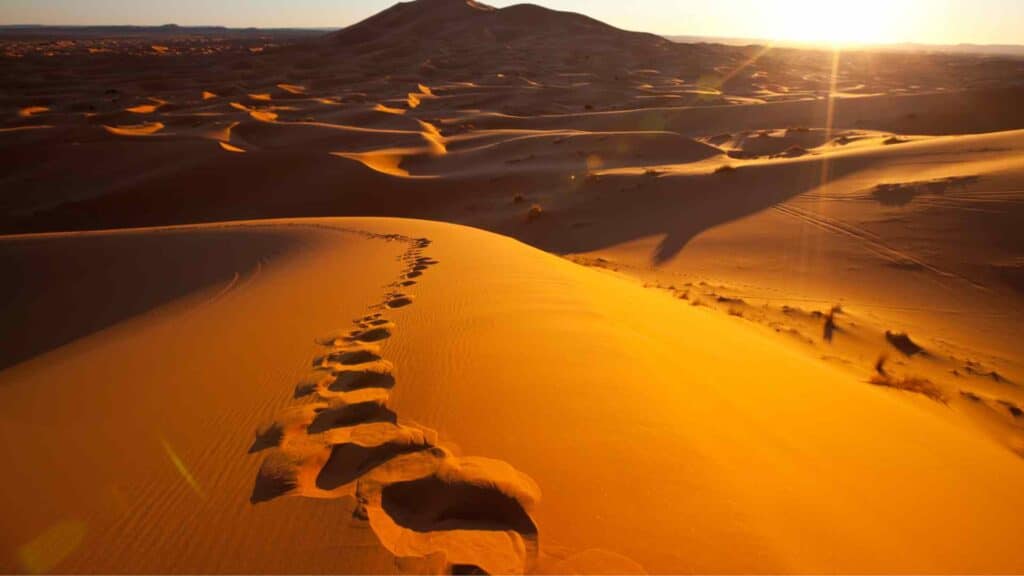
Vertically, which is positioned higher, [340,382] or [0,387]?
[340,382]

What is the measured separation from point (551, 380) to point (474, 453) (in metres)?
1.04

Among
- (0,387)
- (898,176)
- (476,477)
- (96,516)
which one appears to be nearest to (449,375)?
(476,477)

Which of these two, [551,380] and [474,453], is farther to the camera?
[551,380]

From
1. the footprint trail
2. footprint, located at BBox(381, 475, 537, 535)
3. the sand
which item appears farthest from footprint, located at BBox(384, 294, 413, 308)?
footprint, located at BBox(381, 475, 537, 535)

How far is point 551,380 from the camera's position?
143 inches

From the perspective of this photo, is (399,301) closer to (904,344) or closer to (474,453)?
(474,453)

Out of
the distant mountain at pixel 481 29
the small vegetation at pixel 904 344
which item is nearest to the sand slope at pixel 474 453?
the small vegetation at pixel 904 344

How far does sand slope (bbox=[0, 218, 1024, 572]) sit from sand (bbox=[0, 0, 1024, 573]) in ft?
0.06

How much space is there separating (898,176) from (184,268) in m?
15.0

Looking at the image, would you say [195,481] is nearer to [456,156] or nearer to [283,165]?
[283,165]

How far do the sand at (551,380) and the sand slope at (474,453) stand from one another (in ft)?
0.06

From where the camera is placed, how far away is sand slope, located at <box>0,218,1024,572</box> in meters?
2.16

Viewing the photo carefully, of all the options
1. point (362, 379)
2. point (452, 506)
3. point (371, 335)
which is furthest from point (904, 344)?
point (452, 506)

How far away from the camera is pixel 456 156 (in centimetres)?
2522
